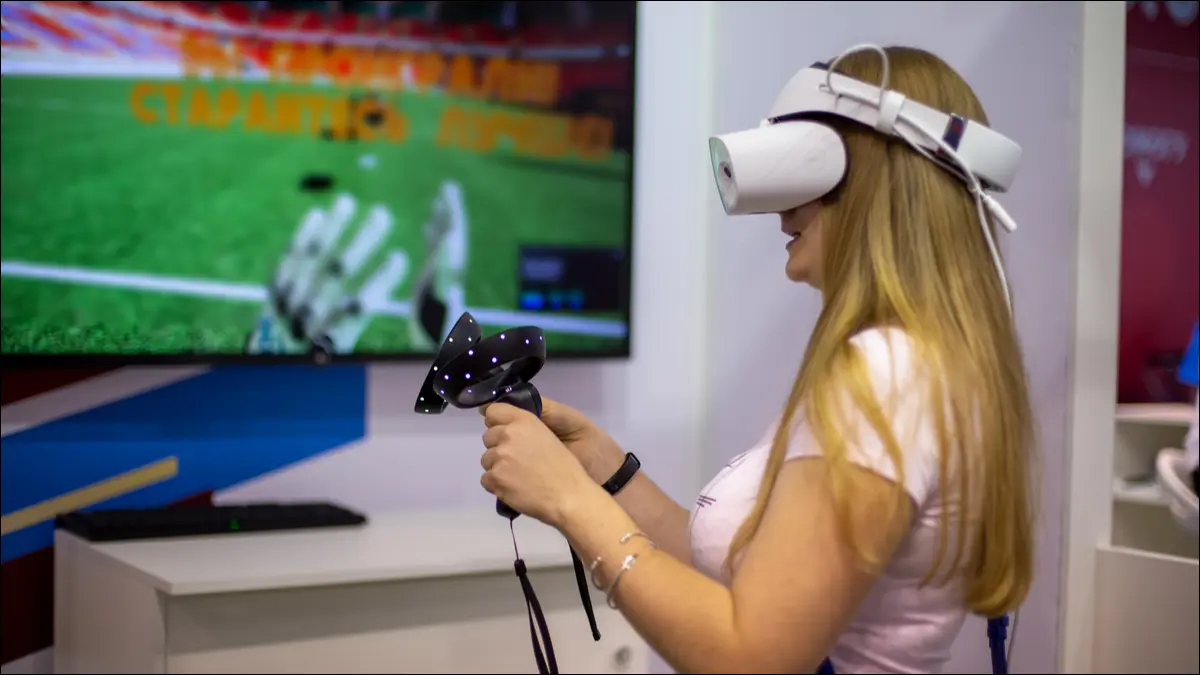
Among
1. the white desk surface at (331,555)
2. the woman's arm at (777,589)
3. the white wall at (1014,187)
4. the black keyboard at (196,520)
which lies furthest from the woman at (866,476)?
the white wall at (1014,187)

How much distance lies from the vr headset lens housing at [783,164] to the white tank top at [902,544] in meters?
0.18

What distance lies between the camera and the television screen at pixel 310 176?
2.32 meters

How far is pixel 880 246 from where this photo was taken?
4.09ft

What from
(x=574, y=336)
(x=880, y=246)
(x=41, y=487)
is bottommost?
(x=41, y=487)

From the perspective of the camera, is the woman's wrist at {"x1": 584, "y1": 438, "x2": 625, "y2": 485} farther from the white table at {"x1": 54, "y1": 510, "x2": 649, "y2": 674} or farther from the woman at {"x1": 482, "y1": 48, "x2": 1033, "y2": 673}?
the white table at {"x1": 54, "y1": 510, "x2": 649, "y2": 674}

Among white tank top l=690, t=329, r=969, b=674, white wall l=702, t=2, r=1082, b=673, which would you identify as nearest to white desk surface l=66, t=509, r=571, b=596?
white wall l=702, t=2, r=1082, b=673

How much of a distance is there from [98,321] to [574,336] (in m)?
1.02

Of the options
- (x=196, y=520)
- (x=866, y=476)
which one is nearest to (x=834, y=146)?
(x=866, y=476)

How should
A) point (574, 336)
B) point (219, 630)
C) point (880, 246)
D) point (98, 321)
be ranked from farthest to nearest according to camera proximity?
point (574, 336) < point (98, 321) < point (219, 630) < point (880, 246)

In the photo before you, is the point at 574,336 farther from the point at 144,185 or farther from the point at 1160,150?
the point at 1160,150

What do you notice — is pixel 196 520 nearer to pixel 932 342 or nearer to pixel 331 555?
pixel 331 555

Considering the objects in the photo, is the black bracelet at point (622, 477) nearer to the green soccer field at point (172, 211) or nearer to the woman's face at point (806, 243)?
the woman's face at point (806, 243)

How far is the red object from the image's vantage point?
104 inches

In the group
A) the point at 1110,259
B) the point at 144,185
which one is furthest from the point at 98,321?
the point at 1110,259
